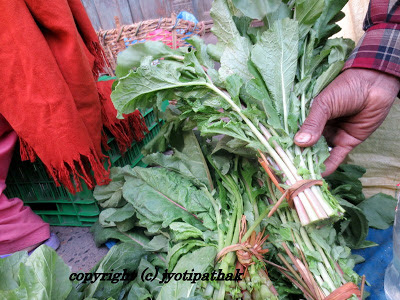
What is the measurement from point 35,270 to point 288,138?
852 mm

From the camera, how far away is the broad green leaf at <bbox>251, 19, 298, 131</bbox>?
963mm

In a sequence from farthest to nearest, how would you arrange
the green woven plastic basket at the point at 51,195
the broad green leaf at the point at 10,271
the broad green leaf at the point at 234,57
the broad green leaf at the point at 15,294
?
the green woven plastic basket at the point at 51,195 < the broad green leaf at the point at 234,57 < the broad green leaf at the point at 10,271 < the broad green leaf at the point at 15,294

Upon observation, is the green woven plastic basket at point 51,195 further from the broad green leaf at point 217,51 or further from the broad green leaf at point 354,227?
the broad green leaf at point 354,227

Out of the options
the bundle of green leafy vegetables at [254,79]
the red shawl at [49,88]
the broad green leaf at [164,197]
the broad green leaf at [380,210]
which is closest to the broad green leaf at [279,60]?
the bundle of green leafy vegetables at [254,79]

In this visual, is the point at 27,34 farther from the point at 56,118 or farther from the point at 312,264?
the point at 312,264

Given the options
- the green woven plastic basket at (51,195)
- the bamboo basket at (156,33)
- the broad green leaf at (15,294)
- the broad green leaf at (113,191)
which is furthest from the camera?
the bamboo basket at (156,33)

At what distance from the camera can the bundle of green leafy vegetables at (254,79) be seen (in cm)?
94

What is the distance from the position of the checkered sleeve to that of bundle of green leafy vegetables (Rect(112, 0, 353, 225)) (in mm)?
73

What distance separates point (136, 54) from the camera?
1.06 meters

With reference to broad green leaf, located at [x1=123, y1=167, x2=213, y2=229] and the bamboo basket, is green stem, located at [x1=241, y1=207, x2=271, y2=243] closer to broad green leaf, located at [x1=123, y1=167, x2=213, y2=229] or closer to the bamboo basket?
broad green leaf, located at [x1=123, y1=167, x2=213, y2=229]

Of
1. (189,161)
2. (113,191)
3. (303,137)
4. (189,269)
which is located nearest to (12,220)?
(113,191)

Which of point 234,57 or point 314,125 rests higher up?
point 234,57

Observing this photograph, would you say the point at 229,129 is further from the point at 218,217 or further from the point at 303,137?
the point at 218,217

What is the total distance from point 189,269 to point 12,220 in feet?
3.79
